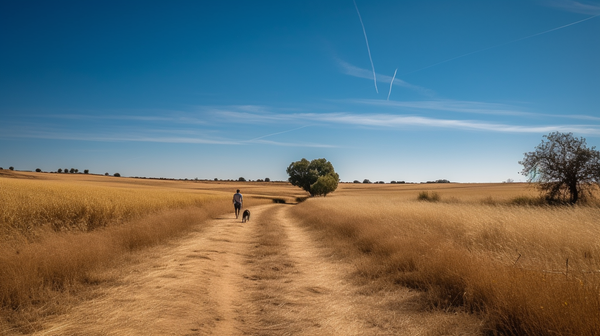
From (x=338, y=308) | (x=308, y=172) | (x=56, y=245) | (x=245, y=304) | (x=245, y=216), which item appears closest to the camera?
(x=338, y=308)

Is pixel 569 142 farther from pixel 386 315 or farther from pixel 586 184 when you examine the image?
pixel 386 315

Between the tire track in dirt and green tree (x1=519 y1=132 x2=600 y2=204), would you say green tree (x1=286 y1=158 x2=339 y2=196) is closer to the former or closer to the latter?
green tree (x1=519 y1=132 x2=600 y2=204)

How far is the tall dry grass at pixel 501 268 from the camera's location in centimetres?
378

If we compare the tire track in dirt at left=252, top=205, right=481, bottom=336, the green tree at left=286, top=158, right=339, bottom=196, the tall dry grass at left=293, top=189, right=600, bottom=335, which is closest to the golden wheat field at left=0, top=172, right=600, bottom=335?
the tall dry grass at left=293, top=189, right=600, bottom=335

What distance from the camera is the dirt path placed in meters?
4.42

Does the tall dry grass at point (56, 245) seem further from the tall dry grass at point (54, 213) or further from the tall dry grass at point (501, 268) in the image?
the tall dry grass at point (501, 268)

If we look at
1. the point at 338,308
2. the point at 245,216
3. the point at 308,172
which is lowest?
the point at 338,308

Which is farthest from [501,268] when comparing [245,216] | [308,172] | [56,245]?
[308,172]

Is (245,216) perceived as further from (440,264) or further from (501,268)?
(501,268)

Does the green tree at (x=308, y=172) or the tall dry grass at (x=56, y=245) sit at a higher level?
the green tree at (x=308, y=172)

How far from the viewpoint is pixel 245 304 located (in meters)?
5.57

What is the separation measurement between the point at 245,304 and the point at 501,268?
15.5ft

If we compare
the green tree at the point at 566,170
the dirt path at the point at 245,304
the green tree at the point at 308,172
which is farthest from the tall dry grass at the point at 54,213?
the green tree at the point at 308,172

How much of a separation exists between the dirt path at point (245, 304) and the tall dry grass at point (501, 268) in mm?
558
